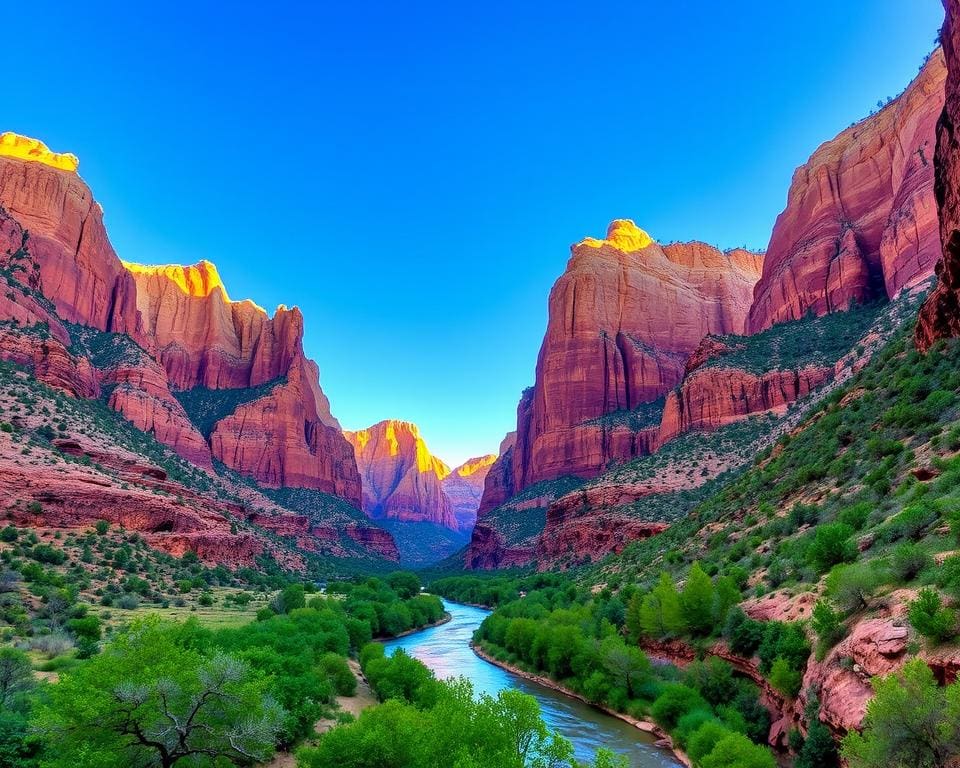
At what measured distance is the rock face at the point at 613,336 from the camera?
343 ft

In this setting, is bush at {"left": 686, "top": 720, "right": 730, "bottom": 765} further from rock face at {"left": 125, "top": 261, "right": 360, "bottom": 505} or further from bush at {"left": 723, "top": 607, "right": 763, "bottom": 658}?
rock face at {"left": 125, "top": 261, "right": 360, "bottom": 505}

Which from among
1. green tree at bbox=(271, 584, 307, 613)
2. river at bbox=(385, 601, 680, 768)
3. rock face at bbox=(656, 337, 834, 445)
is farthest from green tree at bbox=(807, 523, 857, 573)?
rock face at bbox=(656, 337, 834, 445)

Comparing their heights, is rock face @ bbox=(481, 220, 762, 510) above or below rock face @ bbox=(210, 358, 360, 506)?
above

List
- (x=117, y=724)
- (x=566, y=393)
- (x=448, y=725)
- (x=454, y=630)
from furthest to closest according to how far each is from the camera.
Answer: (x=566, y=393), (x=454, y=630), (x=448, y=725), (x=117, y=724)

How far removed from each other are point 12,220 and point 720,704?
87.5 meters

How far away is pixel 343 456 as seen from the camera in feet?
497

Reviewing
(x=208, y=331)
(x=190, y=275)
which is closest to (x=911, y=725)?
(x=208, y=331)

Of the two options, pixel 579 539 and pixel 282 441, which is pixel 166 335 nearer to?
pixel 282 441

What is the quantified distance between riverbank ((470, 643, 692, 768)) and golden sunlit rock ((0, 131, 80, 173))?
94281mm

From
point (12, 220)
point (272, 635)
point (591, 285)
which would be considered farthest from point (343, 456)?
point (272, 635)

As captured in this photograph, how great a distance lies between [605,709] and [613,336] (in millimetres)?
91524

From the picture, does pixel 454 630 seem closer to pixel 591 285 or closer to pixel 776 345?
pixel 776 345

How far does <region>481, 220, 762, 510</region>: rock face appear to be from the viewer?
105m

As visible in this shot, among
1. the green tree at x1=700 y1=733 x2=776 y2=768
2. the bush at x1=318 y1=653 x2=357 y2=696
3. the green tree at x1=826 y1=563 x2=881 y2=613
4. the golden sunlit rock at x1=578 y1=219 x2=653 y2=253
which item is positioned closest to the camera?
the green tree at x1=700 y1=733 x2=776 y2=768
